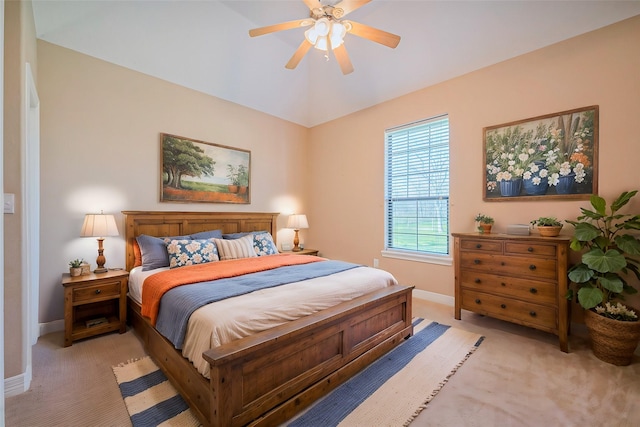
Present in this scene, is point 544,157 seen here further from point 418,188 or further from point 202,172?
point 202,172

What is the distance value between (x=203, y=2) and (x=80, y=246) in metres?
2.95

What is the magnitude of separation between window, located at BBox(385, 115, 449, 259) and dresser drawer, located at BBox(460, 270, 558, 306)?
2.27 ft

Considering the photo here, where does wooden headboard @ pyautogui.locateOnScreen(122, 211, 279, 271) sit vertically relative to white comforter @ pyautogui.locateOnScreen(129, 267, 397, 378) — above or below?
above

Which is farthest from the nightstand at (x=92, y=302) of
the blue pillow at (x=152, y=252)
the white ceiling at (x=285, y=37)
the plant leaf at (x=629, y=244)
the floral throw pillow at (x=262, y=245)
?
the plant leaf at (x=629, y=244)

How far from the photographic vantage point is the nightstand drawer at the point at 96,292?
265 centimetres

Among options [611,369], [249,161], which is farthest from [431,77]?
[611,369]

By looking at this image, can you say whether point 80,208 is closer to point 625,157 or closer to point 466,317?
point 466,317

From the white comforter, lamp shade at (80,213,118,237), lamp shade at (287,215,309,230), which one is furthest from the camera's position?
lamp shade at (287,215,309,230)

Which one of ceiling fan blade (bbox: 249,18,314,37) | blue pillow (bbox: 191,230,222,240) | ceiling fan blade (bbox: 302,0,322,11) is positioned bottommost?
blue pillow (bbox: 191,230,222,240)

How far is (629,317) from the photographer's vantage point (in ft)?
7.59

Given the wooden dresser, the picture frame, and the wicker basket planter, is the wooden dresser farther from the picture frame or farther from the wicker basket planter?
the picture frame

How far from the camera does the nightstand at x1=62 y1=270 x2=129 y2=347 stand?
8.54 feet

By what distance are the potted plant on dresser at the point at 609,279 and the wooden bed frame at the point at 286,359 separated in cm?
148

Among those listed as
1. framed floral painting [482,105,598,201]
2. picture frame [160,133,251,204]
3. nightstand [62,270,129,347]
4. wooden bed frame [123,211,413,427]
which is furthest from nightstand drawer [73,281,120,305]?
framed floral painting [482,105,598,201]
